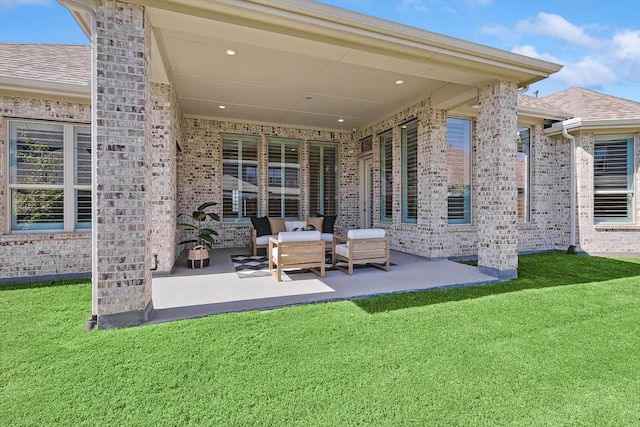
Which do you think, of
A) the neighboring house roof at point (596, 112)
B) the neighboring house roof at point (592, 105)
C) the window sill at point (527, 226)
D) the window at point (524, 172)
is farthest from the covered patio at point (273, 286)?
the neighboring house roof at point (592, 105)

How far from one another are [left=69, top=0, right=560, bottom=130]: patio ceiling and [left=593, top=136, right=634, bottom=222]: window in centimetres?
459

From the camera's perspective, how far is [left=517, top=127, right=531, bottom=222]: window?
8289 millimetres

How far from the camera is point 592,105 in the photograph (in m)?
8.80

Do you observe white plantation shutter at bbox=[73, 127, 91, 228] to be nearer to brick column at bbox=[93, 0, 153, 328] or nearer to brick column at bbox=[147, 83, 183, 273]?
brick column at bbox=[147, 83, 183, 273]

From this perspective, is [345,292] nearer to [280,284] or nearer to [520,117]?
[280,284]

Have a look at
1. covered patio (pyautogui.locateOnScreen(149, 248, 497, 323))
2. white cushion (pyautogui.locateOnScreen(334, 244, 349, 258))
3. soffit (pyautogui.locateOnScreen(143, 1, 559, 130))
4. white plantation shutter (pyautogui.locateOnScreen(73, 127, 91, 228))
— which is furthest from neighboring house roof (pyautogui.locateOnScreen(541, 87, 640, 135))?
white plantation shutter (pyautogui.locateOnScreen(73, 127, 91, 228))

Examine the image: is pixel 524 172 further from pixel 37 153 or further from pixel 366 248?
pixel 37 153

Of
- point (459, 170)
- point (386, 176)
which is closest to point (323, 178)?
point (386, 176)

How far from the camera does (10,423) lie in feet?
6.10

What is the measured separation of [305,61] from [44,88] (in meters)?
4.45

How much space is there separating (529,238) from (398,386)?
799 cm

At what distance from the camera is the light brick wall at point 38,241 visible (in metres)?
5.26

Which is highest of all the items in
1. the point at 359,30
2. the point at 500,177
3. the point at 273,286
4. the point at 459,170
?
the point at 359,30

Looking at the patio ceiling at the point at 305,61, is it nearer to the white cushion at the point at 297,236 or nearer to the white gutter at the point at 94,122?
the white gutter at the point at 94,122
